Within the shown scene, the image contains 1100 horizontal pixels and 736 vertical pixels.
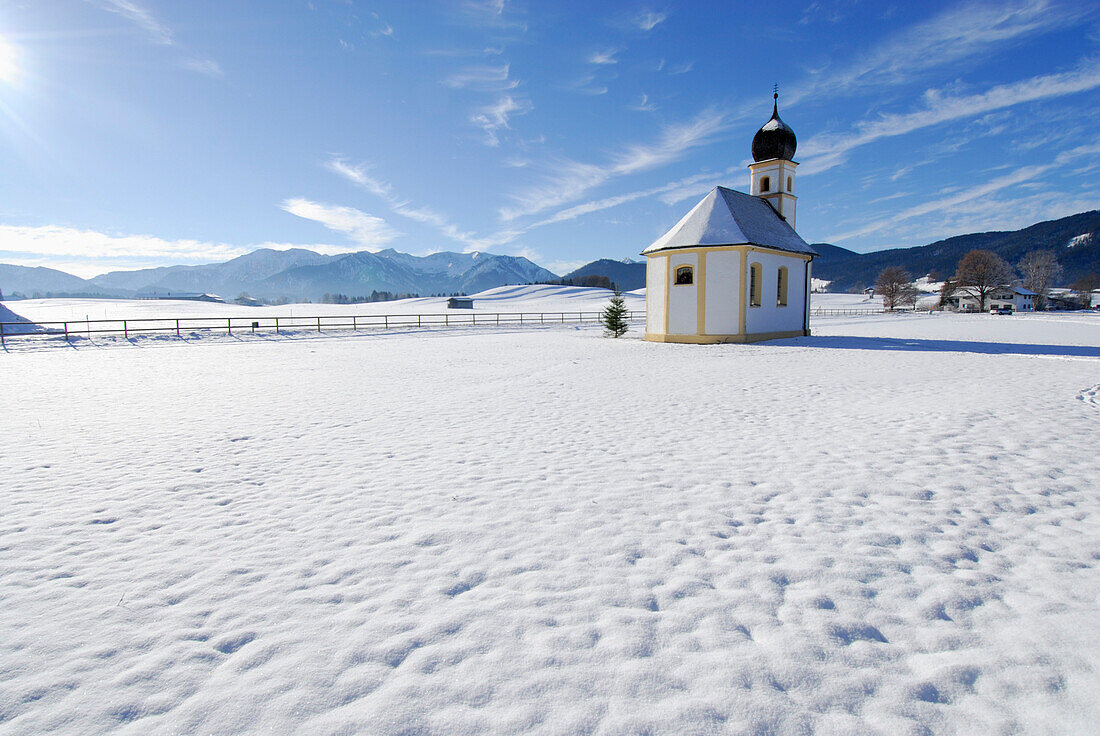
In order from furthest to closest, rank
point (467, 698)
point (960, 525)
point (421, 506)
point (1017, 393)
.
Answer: point (1017, 393) < point (421, 506) < point (960, 525) < point (467, 698)

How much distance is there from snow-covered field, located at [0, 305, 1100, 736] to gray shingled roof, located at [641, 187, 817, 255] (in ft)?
49.1

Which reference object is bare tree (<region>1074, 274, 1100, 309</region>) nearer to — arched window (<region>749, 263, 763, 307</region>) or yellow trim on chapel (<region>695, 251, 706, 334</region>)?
arched window (<region>749, 263, 763, 307</region>)

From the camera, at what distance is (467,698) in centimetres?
249

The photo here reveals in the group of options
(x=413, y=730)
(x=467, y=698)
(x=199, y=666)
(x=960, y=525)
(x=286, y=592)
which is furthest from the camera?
(x=960, y=525)

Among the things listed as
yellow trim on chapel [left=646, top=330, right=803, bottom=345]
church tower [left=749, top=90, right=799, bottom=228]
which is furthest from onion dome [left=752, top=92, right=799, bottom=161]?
yellow trim on chapel [left=646, top=330, right=803, bottom=345]

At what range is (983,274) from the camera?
8156cm

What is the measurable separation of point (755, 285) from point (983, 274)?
83.8m

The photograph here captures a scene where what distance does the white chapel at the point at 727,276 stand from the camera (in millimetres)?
22031

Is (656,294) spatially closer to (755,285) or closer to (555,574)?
(755,285)

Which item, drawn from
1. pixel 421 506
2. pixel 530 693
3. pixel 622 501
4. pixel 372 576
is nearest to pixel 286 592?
pixel 372 576

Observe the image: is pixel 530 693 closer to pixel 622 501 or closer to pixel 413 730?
pixel 413 730

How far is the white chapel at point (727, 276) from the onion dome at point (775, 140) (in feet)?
11.4

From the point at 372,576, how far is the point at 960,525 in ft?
15.5

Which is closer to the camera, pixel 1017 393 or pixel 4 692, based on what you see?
pixel 4 692
